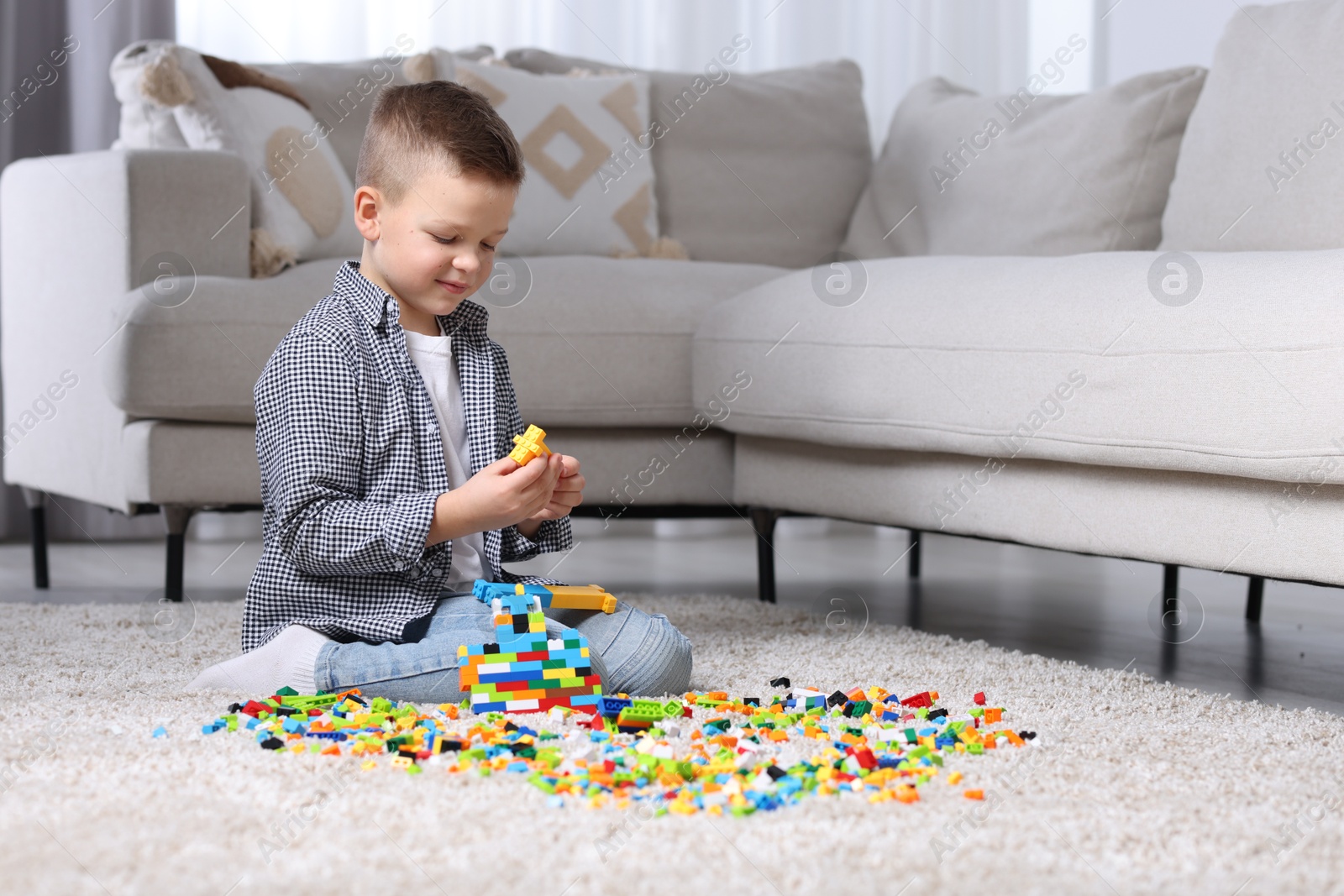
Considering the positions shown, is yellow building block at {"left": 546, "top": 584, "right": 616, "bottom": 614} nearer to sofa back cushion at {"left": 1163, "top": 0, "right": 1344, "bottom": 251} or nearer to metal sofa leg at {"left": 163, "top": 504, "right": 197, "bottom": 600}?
metal sofa leg at {"left": 163, "top": 504, "right": 197, "bottom": 600}

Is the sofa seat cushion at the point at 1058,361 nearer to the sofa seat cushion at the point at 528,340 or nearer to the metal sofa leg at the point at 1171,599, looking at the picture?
the sofa seat cushion at the point at 528,340

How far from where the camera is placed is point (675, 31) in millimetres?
3395

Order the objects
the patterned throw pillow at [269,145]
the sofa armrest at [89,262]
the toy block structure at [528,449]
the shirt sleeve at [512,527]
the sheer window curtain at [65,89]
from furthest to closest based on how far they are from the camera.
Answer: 1. the sheer window curtain at [65,89]
2. the patterned throw pillow at [269,145]
3. the sofa armrest at [89,262]
4. the shirt sleeve at [512,527]
5. the toy block structure at [528,449]

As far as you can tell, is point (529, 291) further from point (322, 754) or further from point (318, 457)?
point (322, 754)

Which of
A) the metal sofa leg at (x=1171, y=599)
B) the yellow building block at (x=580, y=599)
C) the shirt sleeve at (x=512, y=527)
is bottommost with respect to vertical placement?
the metal sofa leg at (x=1171, y=599)

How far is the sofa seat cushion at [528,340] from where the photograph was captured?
1773 mm

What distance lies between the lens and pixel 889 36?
3.64 metres

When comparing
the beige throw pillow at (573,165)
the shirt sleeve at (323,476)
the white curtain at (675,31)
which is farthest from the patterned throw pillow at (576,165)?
the shirt sleeve at (323,476)

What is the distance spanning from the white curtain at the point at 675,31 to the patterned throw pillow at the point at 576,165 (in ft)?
→ 2.45

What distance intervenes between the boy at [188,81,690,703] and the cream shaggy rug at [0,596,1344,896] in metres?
0.14

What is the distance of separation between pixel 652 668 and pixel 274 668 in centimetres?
35

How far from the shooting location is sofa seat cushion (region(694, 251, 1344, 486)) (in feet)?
4.00

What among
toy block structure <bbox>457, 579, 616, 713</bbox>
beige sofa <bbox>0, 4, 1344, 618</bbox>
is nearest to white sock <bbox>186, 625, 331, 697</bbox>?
toy block structure <bbox>457, 579, 616, 713</bbox>

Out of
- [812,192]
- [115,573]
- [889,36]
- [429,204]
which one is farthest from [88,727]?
[889,36]
